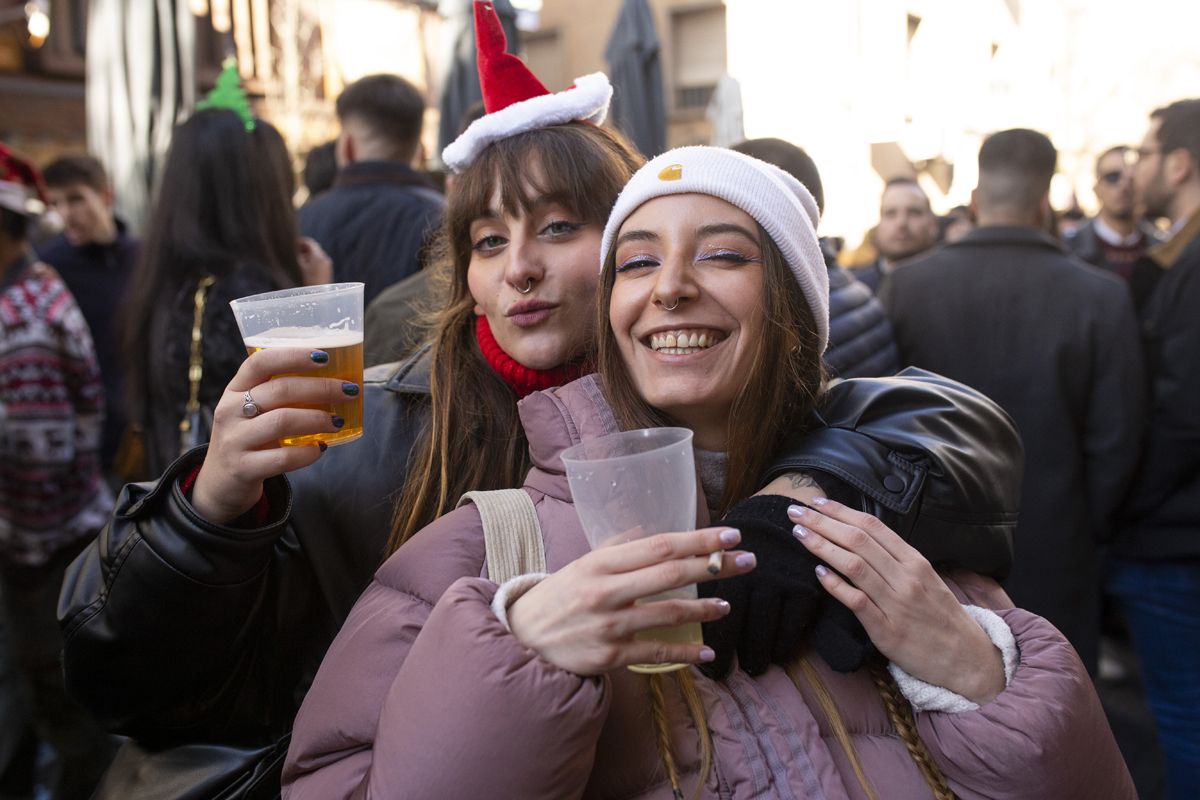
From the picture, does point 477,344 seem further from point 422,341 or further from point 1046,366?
point 1046,366

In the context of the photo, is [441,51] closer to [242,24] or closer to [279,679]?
[279,679]

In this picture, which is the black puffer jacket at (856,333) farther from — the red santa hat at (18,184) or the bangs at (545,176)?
the red santa hat at (18,184)

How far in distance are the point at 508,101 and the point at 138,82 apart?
3.64 meters

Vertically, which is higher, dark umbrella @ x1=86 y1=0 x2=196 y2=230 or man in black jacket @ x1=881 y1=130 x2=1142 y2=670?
dark umbrella @ x1=86 y1=0 x2=196 y2=230

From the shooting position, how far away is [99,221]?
521cm

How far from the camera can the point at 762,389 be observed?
1.87 meters

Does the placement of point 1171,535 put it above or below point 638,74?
below

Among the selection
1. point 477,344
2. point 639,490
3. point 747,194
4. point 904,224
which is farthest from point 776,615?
point 904,224

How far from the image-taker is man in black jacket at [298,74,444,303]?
4.06m

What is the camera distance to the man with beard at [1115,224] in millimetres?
6422

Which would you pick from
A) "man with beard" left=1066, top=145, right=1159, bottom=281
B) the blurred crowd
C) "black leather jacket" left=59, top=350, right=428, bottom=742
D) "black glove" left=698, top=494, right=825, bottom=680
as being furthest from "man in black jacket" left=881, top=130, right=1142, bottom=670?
"man with beard" left=1066, top=145, right=1159, bottom=281

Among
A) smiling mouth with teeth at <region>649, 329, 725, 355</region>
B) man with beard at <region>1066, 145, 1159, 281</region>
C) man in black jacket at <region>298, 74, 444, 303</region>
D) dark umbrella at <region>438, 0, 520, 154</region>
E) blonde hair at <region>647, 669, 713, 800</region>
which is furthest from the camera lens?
man with beard at <region>1066, 145, 1159, 281</region>

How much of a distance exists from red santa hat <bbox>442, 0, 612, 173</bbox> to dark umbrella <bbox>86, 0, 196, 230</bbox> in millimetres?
3309

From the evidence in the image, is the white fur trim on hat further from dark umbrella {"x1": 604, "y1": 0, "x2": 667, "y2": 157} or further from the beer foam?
dark umbrella {"x1": 604, "y1": 0, "x2": 667, "y2": 157}
